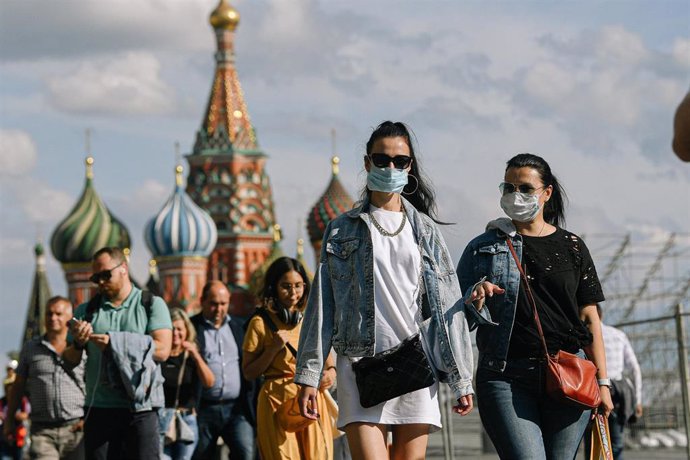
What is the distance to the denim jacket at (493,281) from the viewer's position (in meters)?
6.36

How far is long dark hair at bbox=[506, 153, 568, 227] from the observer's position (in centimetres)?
667

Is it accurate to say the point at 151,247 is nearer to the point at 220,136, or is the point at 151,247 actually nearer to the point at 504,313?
the point at 220,136

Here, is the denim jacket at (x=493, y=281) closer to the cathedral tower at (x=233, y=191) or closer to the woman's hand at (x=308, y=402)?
the woman's hand at (x=308, y=402)

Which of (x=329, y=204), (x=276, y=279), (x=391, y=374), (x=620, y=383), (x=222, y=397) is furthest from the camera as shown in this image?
(x=329, y=204)

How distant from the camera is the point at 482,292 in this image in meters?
6.22

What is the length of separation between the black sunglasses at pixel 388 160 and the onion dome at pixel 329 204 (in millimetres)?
67947

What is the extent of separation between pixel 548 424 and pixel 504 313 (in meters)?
0.46

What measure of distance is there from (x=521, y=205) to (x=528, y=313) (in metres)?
0.44

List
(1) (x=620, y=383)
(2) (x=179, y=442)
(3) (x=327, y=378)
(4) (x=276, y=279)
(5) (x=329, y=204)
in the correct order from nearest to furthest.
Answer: (3) (x=327, y=378) < (4) (x=276, y=279) < (2) (x=179, y=442) < (1) (x=620, y=383) < (5) (x=329, y=204)

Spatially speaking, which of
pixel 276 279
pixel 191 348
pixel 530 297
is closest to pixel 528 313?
pixel 530 297

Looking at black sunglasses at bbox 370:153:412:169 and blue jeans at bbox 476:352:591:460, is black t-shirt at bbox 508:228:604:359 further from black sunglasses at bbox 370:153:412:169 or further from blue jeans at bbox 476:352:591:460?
black sunglasses at bbox 370:153:412:169

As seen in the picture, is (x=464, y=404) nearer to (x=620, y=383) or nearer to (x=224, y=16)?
(x=620, y=383)

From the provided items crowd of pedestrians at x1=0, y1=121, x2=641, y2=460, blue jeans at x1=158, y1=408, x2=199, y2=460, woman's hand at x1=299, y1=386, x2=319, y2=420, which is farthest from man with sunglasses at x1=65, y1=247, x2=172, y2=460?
woman's hand at x1=299, y1=386, x2=319, y2=420

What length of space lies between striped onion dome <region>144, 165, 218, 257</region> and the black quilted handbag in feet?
219
